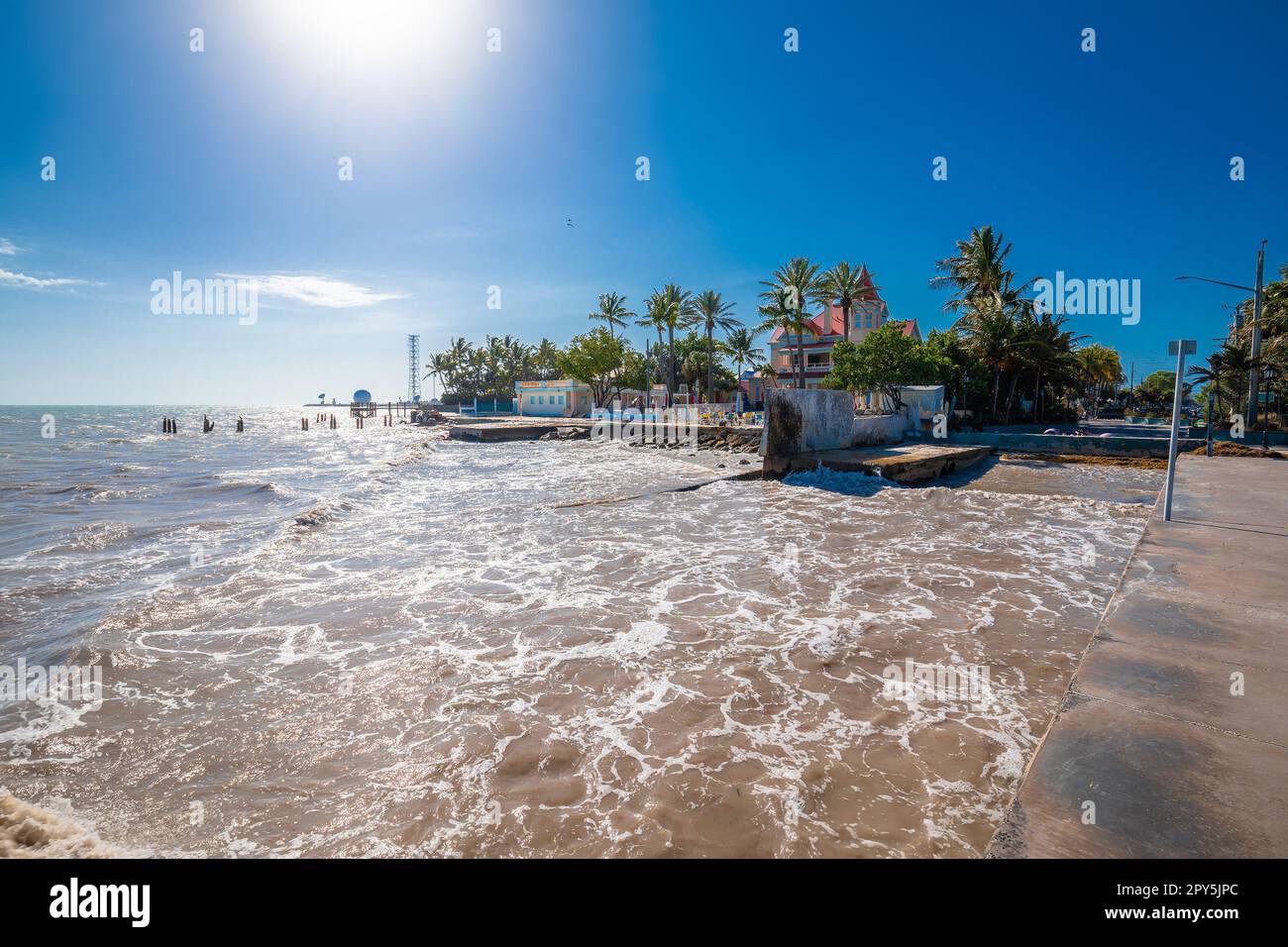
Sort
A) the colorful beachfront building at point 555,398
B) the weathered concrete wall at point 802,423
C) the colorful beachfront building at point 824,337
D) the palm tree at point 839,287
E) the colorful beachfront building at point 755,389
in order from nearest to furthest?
the weathered concrete wall at point 802,423 < the palm tree at point 839,287 < the colorful beachfront building at point 824,337 < the colorful beachfront building at point 755,389 < the colorful beachfront building at point 555,398

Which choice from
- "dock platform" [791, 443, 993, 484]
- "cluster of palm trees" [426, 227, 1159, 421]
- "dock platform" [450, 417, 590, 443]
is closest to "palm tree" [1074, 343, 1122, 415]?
"cluster of palm trees" [426, 227, 1159, 421]

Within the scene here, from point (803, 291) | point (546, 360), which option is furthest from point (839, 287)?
point (546, 360)

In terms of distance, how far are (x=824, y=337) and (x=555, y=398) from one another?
3138cm

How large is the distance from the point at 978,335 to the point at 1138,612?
3271cm

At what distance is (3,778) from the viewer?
3969mm

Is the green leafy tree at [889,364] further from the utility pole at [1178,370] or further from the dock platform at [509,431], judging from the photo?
the dock platform at [509,431]

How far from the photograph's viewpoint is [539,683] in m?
5.24

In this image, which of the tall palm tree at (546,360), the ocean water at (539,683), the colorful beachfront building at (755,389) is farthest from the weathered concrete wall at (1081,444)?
the tall palm tree at (546,360)

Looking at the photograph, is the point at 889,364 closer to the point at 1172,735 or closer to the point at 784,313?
the point at 784,313

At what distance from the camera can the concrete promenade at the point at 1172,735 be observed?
2201mm

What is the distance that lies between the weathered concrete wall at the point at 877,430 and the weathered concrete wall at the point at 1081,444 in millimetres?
2438

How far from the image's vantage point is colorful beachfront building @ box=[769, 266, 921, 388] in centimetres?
4750
